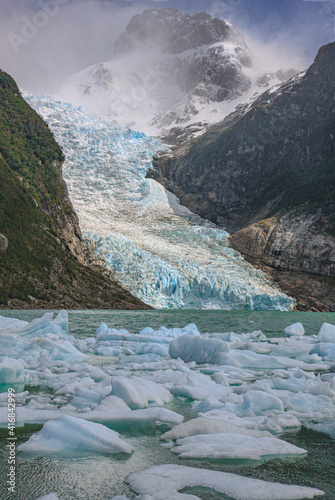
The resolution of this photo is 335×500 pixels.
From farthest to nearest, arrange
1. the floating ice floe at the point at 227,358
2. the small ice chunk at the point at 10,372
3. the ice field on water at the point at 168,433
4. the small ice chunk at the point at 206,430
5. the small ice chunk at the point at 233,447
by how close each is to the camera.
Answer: the floating ice floe at the point at 227,358 → the small ice chunk at the point at 10,372 → the small ice chunk at the point at 206,430 → the small ice chunk at the point at 233,447 → the ice field on water at the point at 168,433

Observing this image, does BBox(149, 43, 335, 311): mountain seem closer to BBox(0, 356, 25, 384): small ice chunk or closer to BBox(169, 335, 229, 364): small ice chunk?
BBox(169, 335, 229, 364): small ice chunk

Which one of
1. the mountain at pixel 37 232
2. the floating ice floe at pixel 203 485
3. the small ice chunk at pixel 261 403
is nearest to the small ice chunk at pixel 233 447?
the floating ice floe at pixel 203 485

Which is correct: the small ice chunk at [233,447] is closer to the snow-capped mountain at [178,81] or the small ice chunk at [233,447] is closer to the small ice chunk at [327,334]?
the small ice chunk at [327,334]

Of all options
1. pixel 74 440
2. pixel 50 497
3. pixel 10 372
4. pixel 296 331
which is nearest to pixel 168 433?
pixel 74 440

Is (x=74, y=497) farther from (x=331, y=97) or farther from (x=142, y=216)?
(x=331, y=97)

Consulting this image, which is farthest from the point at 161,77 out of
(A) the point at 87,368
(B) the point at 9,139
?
(A) the point at 87,368
